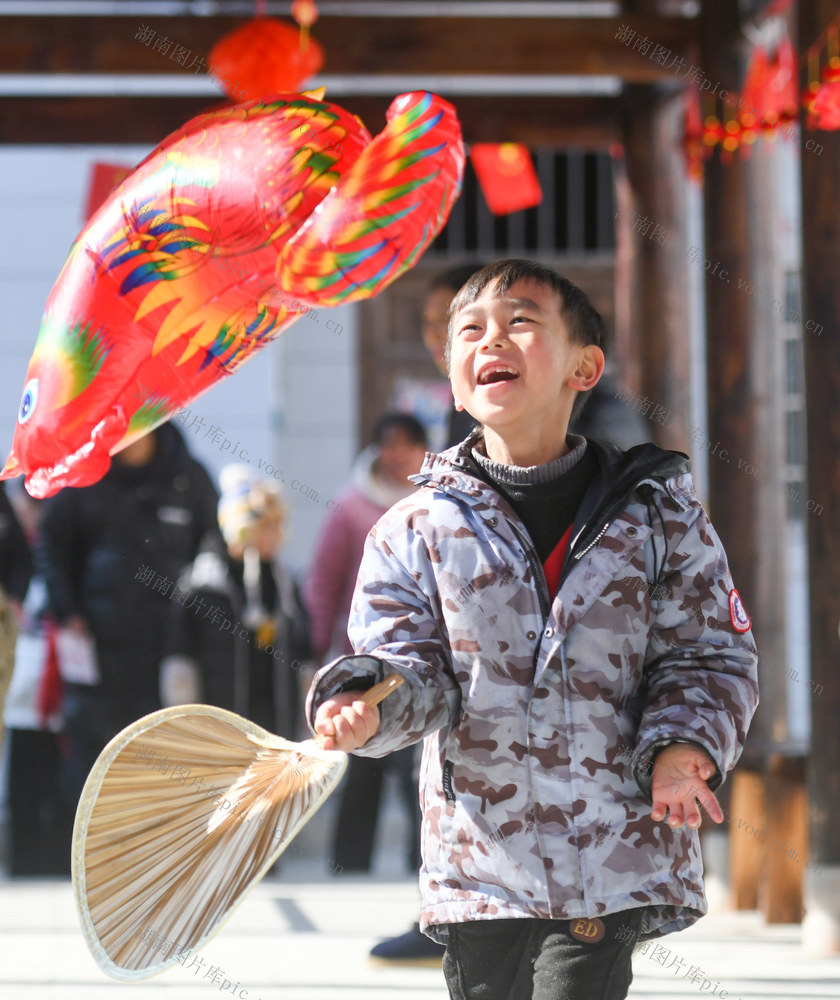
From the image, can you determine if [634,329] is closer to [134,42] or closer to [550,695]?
[134,42]

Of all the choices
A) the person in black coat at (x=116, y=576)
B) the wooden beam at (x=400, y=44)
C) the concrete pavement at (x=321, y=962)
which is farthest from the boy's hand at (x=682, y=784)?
the wooden beam at (x=400, y=44)

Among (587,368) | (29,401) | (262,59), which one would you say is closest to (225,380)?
(262,59)

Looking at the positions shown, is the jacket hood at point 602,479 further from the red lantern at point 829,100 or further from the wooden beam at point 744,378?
the wooden beam at point 744,378

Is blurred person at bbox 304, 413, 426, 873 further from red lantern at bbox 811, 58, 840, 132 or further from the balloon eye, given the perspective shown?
the balloon eye

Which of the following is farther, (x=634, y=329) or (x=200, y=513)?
(x=634, y=329)

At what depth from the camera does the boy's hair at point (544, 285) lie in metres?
2.15

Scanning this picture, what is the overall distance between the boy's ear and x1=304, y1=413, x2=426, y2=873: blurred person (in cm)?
334

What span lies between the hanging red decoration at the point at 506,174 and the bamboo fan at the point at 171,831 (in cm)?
463

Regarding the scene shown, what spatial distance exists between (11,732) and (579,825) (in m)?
4.24

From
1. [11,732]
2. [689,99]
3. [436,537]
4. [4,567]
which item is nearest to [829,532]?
[689,99]

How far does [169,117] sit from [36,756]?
2.57m

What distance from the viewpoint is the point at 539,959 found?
199cm

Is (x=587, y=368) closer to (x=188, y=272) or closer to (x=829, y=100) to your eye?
(x=188, y=272)

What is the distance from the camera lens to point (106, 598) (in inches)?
215
